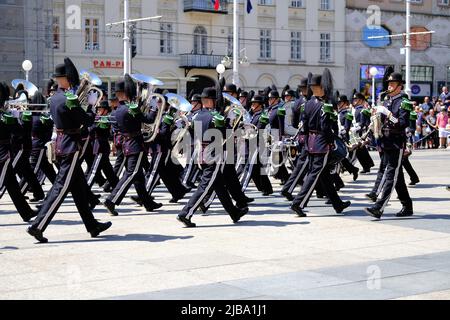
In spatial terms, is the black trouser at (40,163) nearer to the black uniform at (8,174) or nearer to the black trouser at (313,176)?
the black uniform at (8,174)

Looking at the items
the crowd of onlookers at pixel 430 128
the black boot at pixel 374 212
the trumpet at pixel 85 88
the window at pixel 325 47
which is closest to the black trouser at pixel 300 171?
the black boot at pixel 374 212

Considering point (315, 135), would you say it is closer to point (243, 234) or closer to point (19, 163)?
point (243, 234)

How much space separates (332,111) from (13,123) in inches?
173

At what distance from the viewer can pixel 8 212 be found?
12.5m

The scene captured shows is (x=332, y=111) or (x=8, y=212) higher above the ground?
(x=332, y=111)

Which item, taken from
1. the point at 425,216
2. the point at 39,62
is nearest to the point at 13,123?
the point at 425,216

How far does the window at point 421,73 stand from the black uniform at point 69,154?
45614 millimetres

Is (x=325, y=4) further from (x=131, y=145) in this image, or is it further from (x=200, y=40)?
(x=131, y=145)

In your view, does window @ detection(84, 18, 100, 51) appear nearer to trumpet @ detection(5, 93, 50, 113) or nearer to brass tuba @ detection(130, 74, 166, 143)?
trumpet @ detection(5, 93, 50, 113)

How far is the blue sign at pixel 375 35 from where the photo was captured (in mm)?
51156

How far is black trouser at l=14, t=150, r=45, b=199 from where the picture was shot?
12984 millimetres

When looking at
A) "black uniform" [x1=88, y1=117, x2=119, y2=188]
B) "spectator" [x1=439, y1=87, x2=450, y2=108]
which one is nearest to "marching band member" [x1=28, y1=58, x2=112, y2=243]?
"black uniform" [x1=88, y1=117, x2=119, y2=188]
